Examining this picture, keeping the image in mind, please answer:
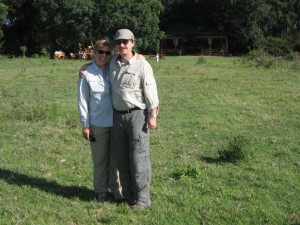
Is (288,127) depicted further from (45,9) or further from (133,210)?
(45,9)

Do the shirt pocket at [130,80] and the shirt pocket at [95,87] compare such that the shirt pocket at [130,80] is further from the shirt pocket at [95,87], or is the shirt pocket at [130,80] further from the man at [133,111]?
the shirt pocket at [95,87]

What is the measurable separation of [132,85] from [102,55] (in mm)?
489

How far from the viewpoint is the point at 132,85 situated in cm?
433

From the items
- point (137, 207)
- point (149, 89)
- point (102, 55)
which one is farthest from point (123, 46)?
point (137, 207)

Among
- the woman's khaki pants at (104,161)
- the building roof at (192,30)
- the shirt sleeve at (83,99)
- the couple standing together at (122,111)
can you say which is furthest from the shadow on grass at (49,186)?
the building roof at (192,30)

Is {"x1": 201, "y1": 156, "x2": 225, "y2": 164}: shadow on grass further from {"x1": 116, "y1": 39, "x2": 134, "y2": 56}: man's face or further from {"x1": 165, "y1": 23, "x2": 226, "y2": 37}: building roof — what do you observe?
{"x1": 165, "y1": 23, "x2": 226, "y2": 37}: building roof

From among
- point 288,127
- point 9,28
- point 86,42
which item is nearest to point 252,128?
point 288,127

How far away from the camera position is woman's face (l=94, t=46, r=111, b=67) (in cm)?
449

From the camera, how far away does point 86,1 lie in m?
40.2

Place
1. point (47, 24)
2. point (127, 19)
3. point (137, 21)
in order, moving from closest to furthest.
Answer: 1. point (127, 19)
2. point (137, 21)
3. point (47, 24)

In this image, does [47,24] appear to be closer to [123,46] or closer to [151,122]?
[123,46]

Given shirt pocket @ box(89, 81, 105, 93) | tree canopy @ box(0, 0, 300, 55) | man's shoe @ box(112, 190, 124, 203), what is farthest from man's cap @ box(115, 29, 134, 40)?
tree canopy @ box(0, 0, 300, 55)

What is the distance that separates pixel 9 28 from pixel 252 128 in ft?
148

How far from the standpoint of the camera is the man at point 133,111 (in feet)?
14.2
